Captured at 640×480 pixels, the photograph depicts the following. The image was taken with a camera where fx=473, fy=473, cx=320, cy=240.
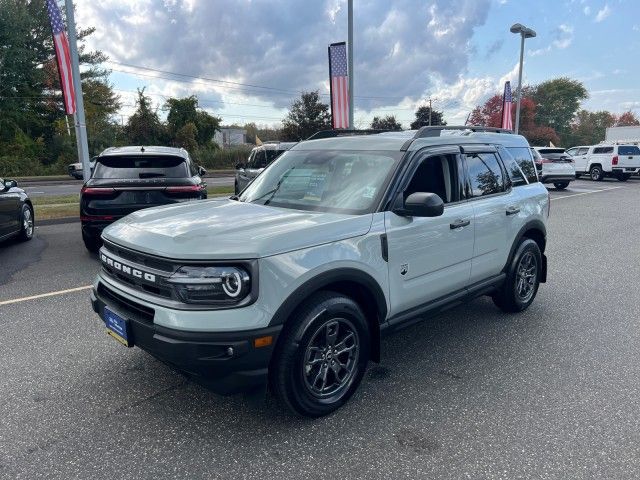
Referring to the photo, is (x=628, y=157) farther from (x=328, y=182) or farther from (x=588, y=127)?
(x=588, y=127)

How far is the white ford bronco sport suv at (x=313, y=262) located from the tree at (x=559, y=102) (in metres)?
84.1

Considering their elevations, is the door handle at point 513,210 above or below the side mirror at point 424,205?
below

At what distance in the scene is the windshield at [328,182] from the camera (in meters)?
3.47

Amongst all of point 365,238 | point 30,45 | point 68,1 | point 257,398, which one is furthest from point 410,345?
point 30,45

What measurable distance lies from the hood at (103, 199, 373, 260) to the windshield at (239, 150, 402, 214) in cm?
17

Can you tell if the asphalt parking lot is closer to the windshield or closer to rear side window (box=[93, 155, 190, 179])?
the windshield

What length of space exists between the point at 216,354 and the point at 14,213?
7.25 m

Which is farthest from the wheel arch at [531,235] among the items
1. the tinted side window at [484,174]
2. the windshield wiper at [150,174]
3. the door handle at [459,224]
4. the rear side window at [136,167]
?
the windshield wiper at [150,174]

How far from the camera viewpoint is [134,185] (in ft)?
23.0

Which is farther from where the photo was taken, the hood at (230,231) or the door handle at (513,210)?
the door handle at (513,210)

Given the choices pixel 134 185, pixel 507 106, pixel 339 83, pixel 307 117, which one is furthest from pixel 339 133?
pixel 307 117

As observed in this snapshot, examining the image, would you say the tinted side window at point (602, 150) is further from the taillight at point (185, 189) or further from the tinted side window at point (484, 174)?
the taillight at point (185, 189)

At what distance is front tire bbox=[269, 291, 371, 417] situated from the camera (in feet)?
9.24

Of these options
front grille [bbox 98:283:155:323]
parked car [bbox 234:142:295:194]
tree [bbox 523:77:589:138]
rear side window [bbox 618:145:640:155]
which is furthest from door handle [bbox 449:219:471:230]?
tree [bbox 523:77:589:138]
